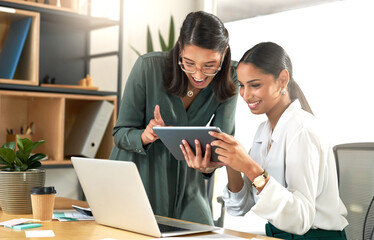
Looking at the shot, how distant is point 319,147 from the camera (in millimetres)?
1541

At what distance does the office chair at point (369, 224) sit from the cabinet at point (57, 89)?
1.96 m

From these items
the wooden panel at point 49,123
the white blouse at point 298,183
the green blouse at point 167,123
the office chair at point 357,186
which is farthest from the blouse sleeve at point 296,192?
the wooden panel at point 49,123

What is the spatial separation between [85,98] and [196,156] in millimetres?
1831

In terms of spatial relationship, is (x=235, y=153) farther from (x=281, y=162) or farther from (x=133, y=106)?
(x=133, y=106)

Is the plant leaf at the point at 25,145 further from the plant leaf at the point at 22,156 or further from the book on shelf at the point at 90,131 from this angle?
the book on shelf at the point at 90,131

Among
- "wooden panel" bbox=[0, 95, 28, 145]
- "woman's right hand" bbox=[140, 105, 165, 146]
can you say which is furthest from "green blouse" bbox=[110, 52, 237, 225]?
"wooden panel" bbox=[0, 95, 28, 145]

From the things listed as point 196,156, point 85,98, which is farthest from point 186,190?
point 85,98

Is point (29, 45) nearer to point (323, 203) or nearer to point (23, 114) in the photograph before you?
point (23, 114)

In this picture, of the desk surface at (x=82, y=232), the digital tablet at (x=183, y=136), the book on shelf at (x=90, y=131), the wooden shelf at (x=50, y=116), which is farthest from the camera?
the book on shelf at (x=90, y=131)

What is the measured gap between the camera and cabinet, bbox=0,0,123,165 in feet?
10.2

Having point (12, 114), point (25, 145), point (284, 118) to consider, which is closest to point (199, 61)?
point (284, 118)

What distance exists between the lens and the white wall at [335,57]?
309 cm

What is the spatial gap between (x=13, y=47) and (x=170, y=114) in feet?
5.18

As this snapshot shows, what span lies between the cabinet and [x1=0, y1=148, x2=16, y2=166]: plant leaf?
4.39ft
